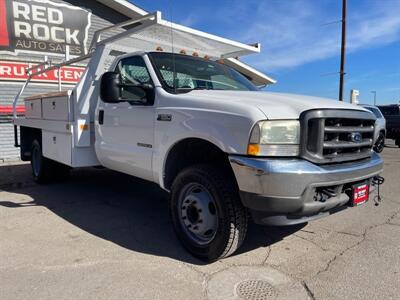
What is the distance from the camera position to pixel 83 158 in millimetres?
5125

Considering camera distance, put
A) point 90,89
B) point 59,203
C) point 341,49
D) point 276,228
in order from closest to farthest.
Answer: point 276,228 → point 90,89 → point 59,203 → point 341,49

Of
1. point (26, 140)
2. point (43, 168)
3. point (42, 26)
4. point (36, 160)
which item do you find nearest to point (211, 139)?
point (43, 168)

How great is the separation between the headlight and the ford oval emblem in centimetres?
75

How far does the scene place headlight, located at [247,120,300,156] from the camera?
115 inches

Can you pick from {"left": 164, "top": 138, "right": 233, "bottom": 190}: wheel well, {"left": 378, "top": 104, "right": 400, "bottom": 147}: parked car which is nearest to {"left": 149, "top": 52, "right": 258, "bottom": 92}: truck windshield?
{"left": 164, "top": 138, "right": 233, "bottom": 190}: wheel well

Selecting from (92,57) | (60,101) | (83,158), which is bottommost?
(83,158)

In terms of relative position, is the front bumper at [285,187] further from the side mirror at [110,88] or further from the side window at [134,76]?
the side window at [134,76]

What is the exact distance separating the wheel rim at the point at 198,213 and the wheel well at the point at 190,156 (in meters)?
0.32

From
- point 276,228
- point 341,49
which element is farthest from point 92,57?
point 341,49

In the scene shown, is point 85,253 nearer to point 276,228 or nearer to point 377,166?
point 276,228

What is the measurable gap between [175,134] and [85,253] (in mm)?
1483

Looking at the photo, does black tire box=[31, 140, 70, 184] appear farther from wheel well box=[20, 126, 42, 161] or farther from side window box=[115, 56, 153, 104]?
side window box=[115, 56, 153, 104]

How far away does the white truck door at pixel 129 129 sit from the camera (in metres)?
4.10

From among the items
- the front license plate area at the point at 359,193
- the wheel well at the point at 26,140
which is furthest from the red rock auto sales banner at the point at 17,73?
the front license plate area at the point at 359,193
